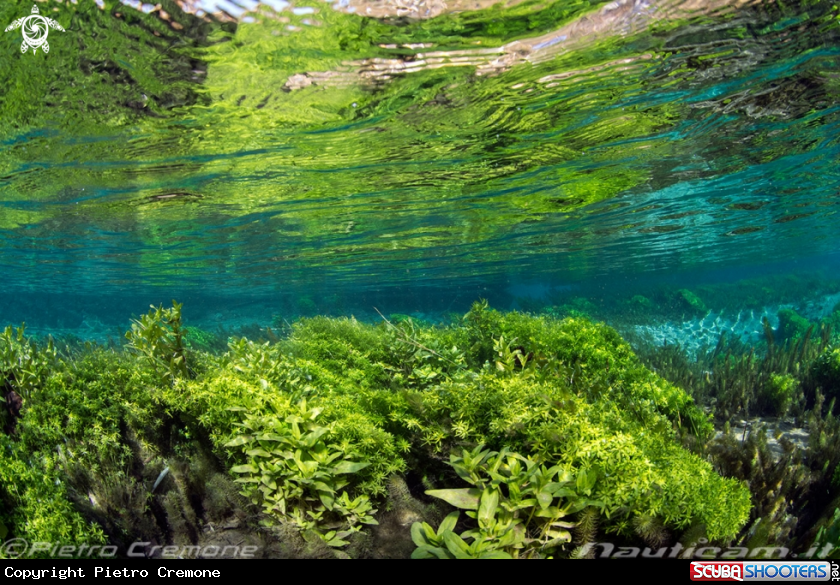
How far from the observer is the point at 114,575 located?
2953mm

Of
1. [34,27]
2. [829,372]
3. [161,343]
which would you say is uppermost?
[34,27]

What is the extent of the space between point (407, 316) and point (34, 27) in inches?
305

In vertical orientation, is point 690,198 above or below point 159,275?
above

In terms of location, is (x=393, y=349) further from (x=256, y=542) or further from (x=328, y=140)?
(x=328, y=140)

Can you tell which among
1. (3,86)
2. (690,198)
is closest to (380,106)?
(3,86)

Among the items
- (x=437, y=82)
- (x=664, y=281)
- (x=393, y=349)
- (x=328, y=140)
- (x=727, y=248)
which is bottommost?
(x=664, y=281)

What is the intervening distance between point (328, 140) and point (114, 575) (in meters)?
10.7

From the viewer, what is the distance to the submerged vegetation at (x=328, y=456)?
2.82 m

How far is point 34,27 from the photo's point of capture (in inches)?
269

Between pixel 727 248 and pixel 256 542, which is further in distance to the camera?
pixel 727 248

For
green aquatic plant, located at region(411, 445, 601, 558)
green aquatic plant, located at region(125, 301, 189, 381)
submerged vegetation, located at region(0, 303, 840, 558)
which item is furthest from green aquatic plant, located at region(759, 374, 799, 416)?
green aquatic plant, located at region(125, 301, 189, 381)

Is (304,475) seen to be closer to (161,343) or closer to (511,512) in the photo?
(511,512)

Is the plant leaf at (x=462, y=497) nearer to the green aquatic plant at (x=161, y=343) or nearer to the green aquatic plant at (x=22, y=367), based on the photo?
the green aquatic plant at (x=161, y=343)

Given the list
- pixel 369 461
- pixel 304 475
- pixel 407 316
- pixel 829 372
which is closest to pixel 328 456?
pixel 304 475
